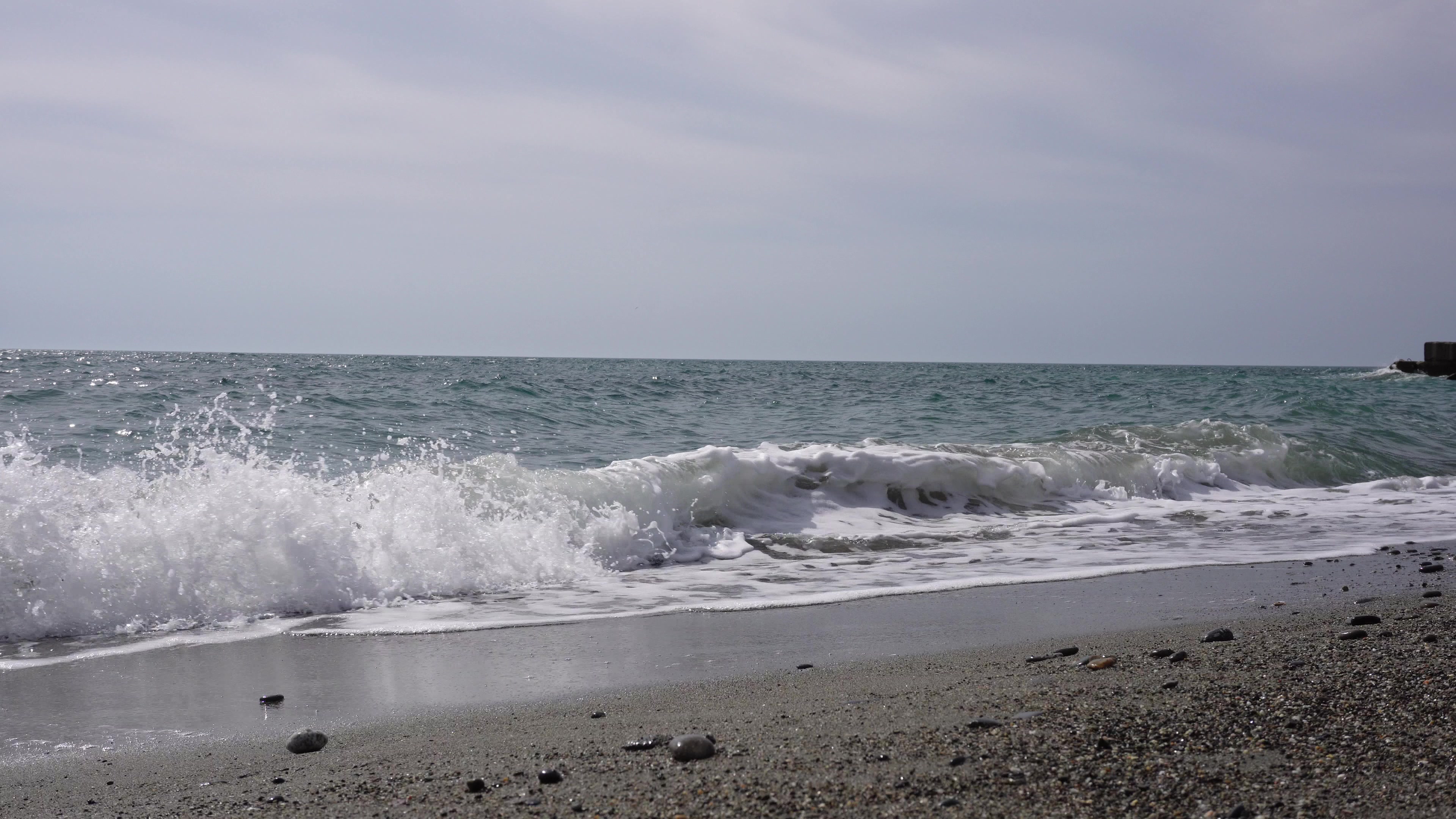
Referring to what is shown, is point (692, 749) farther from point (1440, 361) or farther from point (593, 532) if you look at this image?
point (1440, 361)

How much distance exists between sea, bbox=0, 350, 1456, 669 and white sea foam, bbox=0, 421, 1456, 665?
0.06 feet

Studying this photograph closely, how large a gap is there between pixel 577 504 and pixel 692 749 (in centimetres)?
444

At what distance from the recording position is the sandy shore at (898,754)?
210 cm

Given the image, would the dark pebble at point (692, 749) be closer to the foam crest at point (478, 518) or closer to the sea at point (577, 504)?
the sea at point (577, 504)

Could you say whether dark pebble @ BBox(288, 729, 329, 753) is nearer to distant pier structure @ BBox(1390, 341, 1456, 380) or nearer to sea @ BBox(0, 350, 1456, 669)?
sea @ BBox(0, 350, 1456, 669)

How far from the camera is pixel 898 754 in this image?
7.83ft

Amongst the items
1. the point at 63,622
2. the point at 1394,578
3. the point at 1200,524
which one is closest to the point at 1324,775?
the point at 1394,578

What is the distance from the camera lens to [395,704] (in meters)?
3.17

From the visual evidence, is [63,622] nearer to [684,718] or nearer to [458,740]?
[458,740]

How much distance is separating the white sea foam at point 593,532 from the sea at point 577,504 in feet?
0.06

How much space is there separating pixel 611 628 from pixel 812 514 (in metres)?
3.48

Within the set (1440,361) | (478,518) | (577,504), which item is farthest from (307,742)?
(1440,361)

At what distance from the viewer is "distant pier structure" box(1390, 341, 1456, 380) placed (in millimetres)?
37750

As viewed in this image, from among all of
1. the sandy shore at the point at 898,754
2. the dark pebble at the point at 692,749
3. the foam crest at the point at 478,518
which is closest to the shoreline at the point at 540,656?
the sandy shore at the point at 898,754
